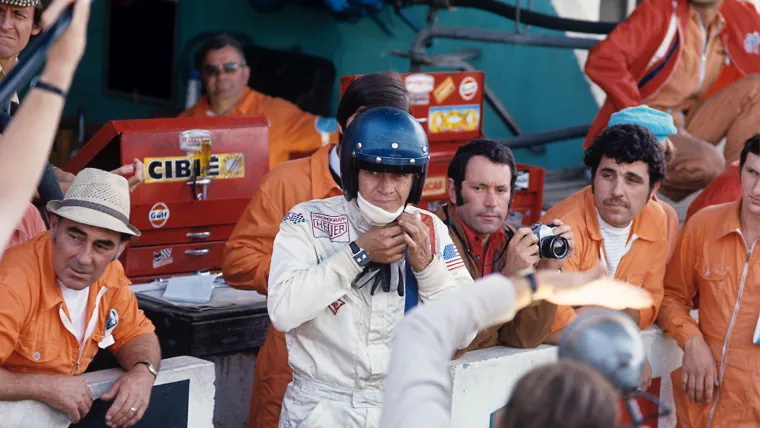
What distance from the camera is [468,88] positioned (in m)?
6.55

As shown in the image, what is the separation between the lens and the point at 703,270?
4832mm

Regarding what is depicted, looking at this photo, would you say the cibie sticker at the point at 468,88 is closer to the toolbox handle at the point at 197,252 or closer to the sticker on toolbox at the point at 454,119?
the sticker on toolbox at the point at 454,119

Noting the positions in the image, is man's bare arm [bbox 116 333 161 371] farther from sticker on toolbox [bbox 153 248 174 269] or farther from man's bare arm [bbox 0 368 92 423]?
sticker on toolbox [bbox 153 248 174 269]

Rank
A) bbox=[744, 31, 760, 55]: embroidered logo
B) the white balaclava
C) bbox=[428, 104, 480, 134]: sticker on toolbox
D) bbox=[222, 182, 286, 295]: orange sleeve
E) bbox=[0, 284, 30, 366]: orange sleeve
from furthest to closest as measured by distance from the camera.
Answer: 1. bbox=[744, 31, 760, 55]: embroidered logo
2. bbox=[428, 104, 480, 134]: sticker on toolbox
3. bbox=[222, 182, 286, 295]: orange sleeve
4. the white balaclava
5. bbox=[0, 284, 30, 366]: orange sleeve

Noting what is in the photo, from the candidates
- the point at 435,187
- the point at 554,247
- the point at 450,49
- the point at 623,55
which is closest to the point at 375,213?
the point at 554,247

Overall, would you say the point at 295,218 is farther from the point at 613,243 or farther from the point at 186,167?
the point at 186,167

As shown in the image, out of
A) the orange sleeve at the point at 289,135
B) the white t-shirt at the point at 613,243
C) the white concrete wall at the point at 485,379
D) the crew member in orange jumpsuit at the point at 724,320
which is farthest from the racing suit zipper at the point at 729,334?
the orange sleeve at the point at 289,135

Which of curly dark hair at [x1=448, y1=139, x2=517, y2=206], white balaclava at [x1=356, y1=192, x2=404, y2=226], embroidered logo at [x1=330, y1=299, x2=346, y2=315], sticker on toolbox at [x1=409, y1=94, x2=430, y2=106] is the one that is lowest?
embroidered logo at [x1=330, y1=299, x2=346, y2=315]

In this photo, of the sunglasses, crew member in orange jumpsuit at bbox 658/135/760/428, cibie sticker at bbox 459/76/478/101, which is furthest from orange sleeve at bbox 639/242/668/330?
the sunglasses

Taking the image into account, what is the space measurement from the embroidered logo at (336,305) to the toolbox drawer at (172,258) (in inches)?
85.3

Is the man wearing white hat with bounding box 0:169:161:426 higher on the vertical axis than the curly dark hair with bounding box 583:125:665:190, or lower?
lower

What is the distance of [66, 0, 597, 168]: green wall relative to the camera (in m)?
8.94

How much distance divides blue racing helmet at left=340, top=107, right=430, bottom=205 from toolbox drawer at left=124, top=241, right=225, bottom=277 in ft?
7.17

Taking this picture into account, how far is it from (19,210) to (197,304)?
122 inches
